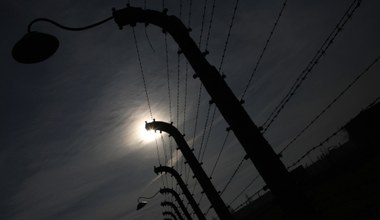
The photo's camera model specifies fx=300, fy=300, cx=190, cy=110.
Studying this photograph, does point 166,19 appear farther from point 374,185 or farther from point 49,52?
point 374,185

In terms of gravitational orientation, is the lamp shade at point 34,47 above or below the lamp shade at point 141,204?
above

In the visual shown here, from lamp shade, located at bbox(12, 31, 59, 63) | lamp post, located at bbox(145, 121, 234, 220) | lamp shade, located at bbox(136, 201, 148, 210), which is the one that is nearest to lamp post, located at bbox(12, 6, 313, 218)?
lamp shade, located at bbox(12, 31, 59, 63)

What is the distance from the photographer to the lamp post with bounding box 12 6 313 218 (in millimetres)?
5289

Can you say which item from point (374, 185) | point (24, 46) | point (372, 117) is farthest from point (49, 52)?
point (372, 117)

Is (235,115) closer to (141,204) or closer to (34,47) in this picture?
(34,47)

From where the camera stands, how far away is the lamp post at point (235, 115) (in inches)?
208

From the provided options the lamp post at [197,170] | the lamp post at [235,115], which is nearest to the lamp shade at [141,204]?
the lamp post at [197,170]

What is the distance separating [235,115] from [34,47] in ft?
13.9

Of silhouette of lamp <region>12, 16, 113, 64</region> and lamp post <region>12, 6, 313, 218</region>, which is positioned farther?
silhouette of lamp <region>12, 16, 113, 64</region>

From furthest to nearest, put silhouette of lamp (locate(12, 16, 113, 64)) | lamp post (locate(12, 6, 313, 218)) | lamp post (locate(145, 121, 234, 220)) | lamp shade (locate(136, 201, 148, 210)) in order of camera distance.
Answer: lamp shade (locate(136, 201, 148, 210)), lamp post (locate(145, 121, 234, 220)), silhouette of lamp (locate(12, 16, 113, 64)), lamp post (locate(12, 6, 313, 218))

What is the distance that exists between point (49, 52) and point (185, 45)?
301 cm

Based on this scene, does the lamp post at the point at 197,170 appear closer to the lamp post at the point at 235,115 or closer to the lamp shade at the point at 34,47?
the lamp post at the point at 235,115

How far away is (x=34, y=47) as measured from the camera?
603cm

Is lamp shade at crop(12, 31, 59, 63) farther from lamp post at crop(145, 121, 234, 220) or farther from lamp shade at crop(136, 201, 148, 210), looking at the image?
lamp shade at crop(136, 201, 148, 210)
